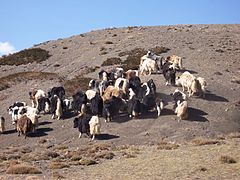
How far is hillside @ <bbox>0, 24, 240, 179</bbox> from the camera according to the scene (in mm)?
26906

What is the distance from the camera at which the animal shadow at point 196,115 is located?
93.6ft

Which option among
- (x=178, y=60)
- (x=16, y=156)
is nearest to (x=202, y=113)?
(x=178, y=60)

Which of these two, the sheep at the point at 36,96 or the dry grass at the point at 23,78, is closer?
the sheep at the point at 36,96

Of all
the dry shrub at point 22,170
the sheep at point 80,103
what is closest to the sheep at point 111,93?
the sheep at point 80,103

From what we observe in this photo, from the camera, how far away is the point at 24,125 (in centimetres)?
2825

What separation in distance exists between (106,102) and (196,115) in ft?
18.9

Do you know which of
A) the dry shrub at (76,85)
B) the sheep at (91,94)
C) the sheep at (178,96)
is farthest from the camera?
the dry shrub at (76,85)

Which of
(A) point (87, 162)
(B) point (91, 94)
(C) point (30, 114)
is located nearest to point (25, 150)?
(C) point (30, 114)

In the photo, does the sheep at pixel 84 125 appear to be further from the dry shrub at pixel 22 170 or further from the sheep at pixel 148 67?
the sheep at pixel 148 67

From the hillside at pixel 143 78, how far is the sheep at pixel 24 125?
1.70 ft

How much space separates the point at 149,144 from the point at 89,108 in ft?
23.1

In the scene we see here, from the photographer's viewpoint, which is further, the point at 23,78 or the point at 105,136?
the point at 23,78

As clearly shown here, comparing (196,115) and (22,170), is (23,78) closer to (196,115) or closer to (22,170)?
(196,115)

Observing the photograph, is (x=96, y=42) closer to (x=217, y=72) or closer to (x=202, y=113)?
(x=217, y=72)
